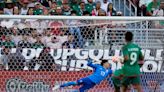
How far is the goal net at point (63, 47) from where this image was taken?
10.3 metres

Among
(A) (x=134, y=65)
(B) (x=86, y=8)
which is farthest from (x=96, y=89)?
(B) (x=86, y=8)

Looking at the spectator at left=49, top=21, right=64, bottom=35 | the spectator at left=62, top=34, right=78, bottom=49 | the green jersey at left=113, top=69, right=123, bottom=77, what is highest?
the spectator at left=49, top=21, right=64, bottom=35

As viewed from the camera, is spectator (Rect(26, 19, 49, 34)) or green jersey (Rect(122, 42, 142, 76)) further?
spectator (Rect(26, 19, 49, 34))

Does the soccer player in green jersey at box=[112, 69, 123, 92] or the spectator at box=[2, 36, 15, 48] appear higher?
the spectator at box=[2, 36, 15, 48]

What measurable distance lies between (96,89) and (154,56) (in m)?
1.23

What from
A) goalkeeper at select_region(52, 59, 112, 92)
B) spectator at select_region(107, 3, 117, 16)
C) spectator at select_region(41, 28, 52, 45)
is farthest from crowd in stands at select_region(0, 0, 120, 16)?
goalkeeper at select_region(52, 59, 112, 92)

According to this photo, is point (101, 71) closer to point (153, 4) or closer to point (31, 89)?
point (31, 89)

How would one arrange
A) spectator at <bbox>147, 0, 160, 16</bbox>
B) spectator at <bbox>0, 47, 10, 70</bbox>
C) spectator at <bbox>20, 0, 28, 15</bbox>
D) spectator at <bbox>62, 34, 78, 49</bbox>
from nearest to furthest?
spectator at <bbox>0, 47, 10, 70</bbox>, spectator at <bbox>62, 34, 78, 49</bbox>, spectator at <bbox>20, 0, 28, 15</bbox>, spectator at <bbox>147, 0, 160, 16</bbox>

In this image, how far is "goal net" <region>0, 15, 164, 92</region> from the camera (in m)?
10.3

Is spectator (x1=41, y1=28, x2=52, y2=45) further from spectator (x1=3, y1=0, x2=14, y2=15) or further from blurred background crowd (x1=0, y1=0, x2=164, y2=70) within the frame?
spectator (x1=3, y1=0, x2=14, y2=15)

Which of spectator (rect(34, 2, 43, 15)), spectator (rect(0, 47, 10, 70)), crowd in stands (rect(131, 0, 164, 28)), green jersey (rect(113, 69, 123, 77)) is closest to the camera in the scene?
green jersey (rect(113, 69, 123, 77))

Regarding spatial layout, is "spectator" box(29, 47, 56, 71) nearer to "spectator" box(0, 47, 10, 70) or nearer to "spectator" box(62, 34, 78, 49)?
"spectator" box(62, 34, 78, 49)

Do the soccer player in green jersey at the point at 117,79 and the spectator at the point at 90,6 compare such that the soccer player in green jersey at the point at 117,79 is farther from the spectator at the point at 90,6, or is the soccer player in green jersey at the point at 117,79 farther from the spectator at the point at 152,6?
the spectator at the point at 152,6

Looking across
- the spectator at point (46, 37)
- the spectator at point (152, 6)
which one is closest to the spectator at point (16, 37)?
the spectator at point (46, 37)
